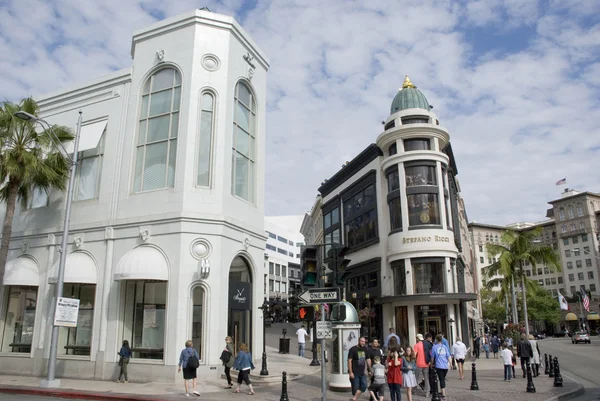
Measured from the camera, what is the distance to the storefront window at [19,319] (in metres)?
20.9

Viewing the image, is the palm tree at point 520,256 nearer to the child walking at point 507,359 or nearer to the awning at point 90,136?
the child walking at point 507,359

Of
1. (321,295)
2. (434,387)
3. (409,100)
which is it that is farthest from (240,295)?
(409,100)

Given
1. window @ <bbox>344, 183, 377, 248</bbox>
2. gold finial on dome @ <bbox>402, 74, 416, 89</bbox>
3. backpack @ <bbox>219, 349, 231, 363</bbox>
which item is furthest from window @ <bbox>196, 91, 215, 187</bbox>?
gold finial on dome @ <bbox>402, 74, 416, 89</bbox>

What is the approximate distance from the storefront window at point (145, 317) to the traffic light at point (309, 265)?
9167 mm

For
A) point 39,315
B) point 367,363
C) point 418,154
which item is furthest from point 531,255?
point 39,315

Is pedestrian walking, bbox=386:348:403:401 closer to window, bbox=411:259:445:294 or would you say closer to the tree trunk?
the tree trunk

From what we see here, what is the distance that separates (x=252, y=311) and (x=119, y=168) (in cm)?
842

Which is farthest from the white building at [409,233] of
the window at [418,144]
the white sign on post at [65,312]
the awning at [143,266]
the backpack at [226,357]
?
the white sign on post at [65,312]

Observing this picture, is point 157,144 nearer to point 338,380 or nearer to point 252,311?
point 252,311

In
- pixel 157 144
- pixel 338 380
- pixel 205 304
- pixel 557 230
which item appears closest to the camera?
pixel 338 380

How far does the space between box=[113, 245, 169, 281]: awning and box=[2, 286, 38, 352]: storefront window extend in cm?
644

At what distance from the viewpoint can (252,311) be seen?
2078 centimetres

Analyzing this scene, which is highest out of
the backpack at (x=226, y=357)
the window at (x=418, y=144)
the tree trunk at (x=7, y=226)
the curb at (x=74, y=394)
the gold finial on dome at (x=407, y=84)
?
the gold finial on dome at (x=407, y=84)

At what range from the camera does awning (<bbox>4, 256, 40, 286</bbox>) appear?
20.8 m
